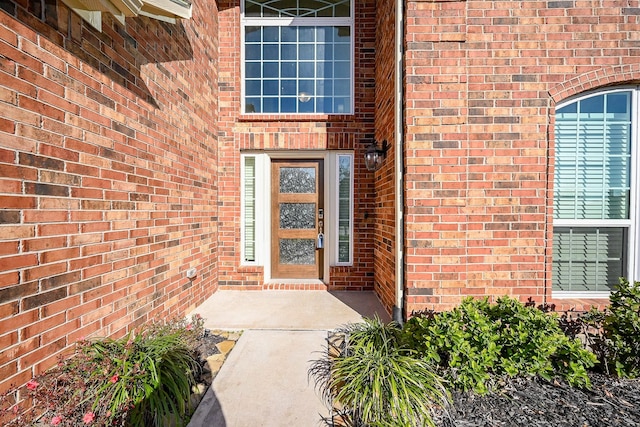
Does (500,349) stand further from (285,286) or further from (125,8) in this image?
(125,8)

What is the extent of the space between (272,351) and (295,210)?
7.91 feet

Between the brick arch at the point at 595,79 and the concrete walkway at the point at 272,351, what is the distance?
304 cm

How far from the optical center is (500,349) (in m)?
1.96

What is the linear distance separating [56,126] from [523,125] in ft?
12.9

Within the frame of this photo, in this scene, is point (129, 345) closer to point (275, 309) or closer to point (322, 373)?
point (322, 373)

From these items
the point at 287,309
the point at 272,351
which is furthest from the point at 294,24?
the point at 272,351

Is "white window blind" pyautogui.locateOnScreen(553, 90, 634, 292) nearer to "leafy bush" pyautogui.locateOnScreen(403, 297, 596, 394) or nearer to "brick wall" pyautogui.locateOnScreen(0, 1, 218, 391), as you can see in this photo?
"leafy bush" pyautogui.locateOnScreen(403, 297, 596, 394)

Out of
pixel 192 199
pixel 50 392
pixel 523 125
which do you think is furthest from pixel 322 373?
pixel 523 125

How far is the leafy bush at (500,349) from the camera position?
1913 millimetres

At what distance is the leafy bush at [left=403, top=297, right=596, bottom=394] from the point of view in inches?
75.3

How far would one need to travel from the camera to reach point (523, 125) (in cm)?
Result: 278

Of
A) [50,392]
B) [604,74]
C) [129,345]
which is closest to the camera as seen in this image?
[50,392]

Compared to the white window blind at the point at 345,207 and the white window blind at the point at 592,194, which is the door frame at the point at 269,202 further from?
the white window blind at the point at 592,194

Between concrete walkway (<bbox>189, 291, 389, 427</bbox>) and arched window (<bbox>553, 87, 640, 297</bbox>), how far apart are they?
2184 millimetres
